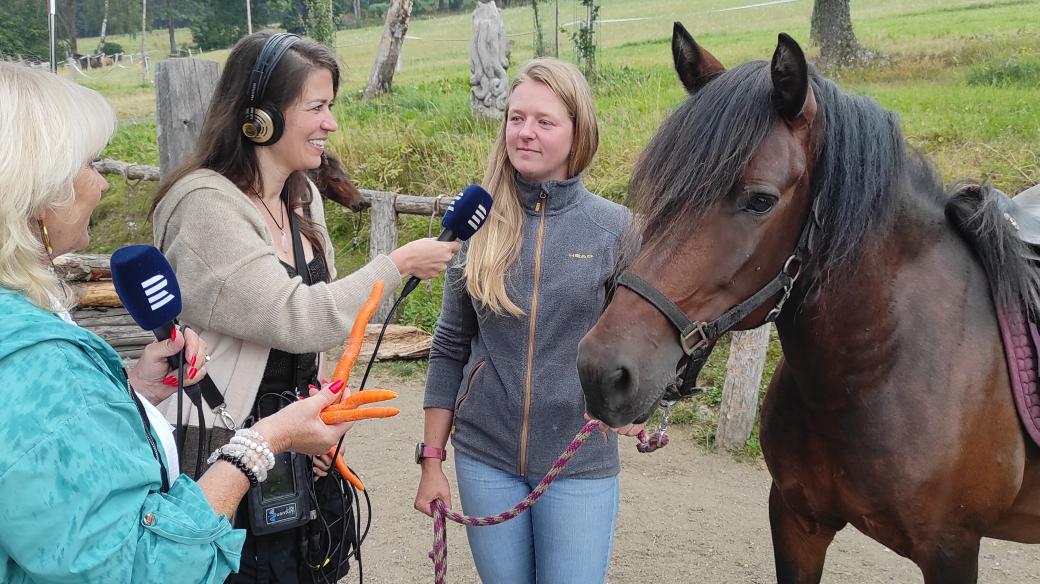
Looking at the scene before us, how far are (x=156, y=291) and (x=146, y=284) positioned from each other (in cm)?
3

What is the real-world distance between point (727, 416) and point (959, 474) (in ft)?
9.17

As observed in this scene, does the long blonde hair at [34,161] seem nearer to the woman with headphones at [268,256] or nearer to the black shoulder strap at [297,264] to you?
the woman with headphones at [268,256]

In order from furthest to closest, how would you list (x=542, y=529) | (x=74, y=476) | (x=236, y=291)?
(x=542, y=529) → (x=236, y=291) → (x=74, y=476)

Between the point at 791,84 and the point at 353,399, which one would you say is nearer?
the point at 353,399

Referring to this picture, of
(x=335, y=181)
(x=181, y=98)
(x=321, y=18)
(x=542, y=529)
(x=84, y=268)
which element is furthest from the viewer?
(x=321, y=18)

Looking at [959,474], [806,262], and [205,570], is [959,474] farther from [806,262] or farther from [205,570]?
[205,570]

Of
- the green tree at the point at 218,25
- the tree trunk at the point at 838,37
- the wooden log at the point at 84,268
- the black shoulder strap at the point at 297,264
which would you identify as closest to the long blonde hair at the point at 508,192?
the black shoulder strap at the point at 297,264

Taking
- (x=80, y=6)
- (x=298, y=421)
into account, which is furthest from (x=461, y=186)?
(x=80, y=6)

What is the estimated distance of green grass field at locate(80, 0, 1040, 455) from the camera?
6949 millimetres

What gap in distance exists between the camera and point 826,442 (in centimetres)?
220

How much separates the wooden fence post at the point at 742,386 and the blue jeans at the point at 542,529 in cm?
266

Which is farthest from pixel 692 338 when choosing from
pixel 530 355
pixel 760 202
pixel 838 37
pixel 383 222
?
pixel 838 37

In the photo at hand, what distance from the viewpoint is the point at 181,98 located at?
4980 mm

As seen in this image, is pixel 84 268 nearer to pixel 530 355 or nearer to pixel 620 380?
pixel 530 355
